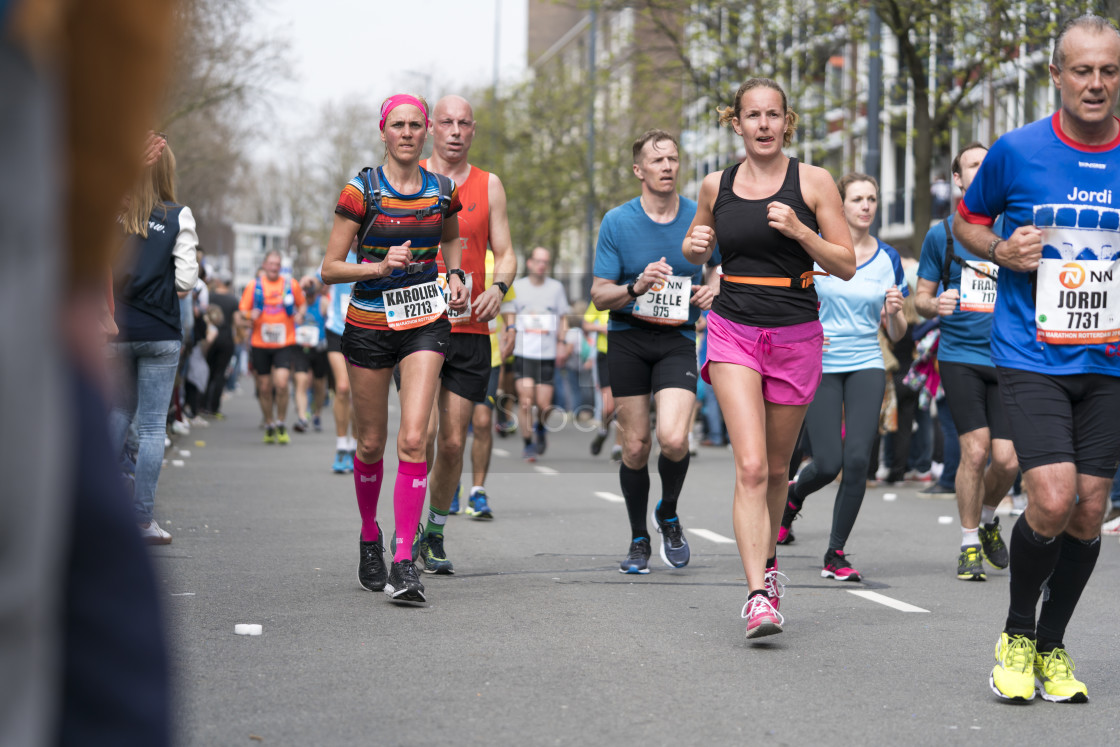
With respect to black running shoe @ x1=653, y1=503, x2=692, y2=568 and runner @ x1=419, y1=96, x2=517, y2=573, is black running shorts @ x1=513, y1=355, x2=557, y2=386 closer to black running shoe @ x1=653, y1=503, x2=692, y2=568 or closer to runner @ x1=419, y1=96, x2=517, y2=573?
runner @ x1=419, y1=96, x2=517, y2=573

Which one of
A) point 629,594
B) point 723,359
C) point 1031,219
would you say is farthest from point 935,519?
point 1031,219

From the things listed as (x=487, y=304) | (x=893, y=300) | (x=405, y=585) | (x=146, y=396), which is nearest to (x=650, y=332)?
(x=487, y=304)

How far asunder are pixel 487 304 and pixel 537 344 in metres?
9.47

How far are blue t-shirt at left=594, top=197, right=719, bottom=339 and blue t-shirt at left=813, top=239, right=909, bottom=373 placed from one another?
0.82 m

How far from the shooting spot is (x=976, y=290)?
8.12 metres

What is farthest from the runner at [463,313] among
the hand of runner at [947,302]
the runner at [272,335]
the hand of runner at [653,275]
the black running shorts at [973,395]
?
the runner at [272,335]

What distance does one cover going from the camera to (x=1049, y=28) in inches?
585

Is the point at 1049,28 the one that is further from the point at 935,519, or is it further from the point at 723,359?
the point at 723,359

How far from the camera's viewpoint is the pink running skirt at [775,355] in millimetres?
5898

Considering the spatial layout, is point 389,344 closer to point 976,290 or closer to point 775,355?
point 775,355

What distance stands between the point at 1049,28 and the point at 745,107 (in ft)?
32.9

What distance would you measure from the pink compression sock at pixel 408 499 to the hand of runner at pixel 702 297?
1.80 meters

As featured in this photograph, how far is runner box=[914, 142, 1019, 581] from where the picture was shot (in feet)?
25.6

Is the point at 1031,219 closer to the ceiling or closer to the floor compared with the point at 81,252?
closer to the ceiling
